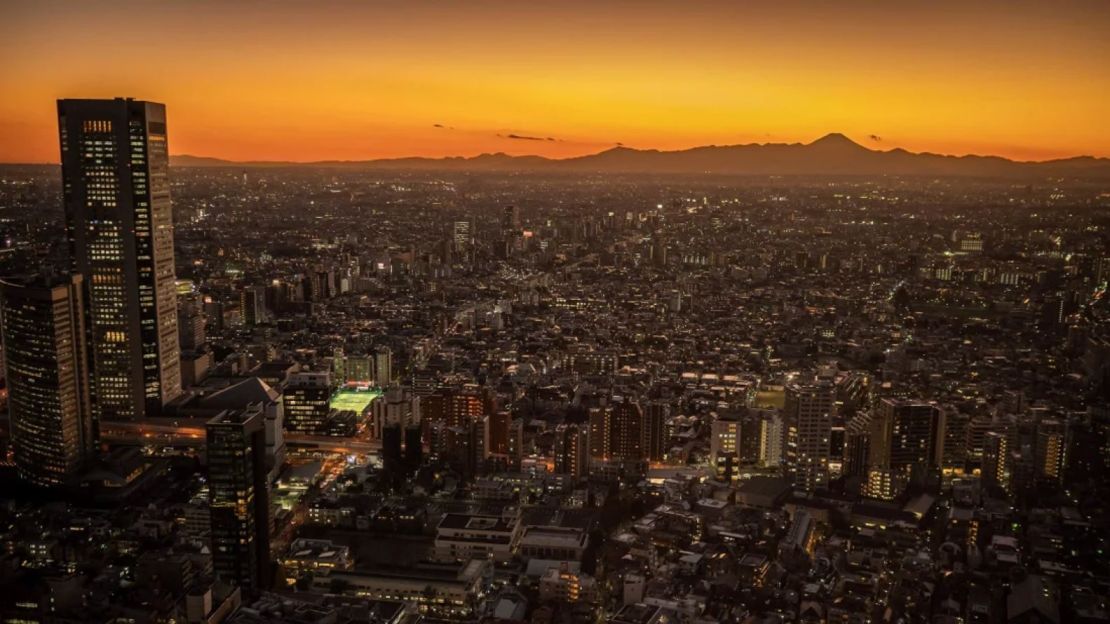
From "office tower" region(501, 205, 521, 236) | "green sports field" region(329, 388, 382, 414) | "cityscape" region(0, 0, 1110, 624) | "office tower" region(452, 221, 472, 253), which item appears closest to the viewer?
"cityscape" region(0, 0, 1110, 624)

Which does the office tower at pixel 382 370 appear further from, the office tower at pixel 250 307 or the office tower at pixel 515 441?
the office tower at pixel 250 307

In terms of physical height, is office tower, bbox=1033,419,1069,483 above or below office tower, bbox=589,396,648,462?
above

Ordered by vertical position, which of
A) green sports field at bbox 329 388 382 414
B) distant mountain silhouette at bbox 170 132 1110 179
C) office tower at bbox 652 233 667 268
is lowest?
green sports field at bbox 329 388 382 414

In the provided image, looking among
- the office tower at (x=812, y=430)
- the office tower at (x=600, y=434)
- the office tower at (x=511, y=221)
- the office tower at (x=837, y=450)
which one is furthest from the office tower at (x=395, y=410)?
the office tower at (x=511, y=221)

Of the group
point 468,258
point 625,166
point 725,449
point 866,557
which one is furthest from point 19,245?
point 625,166

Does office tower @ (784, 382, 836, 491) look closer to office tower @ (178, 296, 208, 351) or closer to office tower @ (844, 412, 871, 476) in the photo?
office tower @ (844, 412, 871, 476)

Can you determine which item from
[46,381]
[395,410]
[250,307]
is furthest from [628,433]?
[250,307]

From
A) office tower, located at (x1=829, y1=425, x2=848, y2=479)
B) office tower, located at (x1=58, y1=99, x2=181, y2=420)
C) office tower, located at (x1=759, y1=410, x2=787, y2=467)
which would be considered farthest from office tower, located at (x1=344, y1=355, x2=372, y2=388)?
office tower, located at (x1=829, y1=425, x2=848, y2=479)
